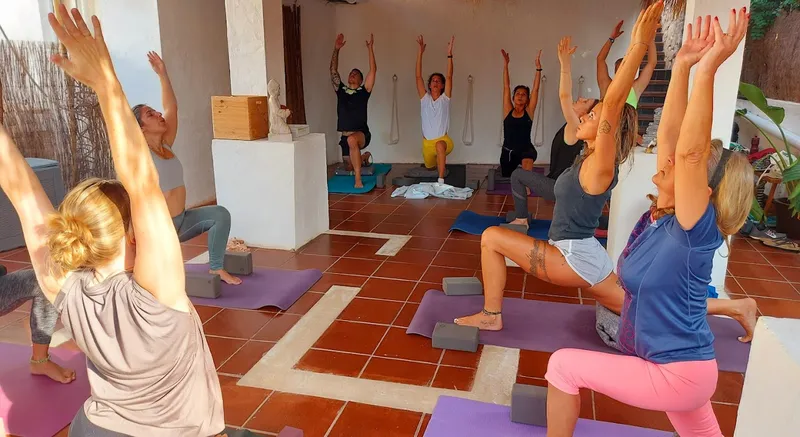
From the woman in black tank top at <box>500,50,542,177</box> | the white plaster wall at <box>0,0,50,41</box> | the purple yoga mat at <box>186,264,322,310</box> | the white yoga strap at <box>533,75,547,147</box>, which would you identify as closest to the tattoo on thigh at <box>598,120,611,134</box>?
the purple yoga mat at <box>186,264,322,310</box>

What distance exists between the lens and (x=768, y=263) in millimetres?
4684

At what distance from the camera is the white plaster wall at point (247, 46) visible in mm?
4930

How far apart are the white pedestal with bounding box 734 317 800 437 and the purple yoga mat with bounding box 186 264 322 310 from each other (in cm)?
288

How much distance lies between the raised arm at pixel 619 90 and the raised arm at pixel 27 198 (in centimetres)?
194

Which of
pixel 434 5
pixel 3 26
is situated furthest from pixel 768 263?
pixel 3 26

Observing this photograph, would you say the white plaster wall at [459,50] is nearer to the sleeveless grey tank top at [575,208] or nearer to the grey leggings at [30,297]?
the sleeveless grey tank top at [575,208]

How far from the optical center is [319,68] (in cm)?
899

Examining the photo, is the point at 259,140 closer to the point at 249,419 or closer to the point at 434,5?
the point at 249,419

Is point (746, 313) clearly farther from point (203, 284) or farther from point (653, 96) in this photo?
point (653, 96)

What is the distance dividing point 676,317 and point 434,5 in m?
8.12

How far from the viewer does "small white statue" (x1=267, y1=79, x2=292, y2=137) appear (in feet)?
16.0

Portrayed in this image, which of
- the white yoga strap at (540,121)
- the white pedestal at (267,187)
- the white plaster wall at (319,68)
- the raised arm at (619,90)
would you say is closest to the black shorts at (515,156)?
the white yoga strap at (540,121)

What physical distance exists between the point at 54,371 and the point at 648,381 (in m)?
2.54

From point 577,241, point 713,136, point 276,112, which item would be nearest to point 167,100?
point 276,112
